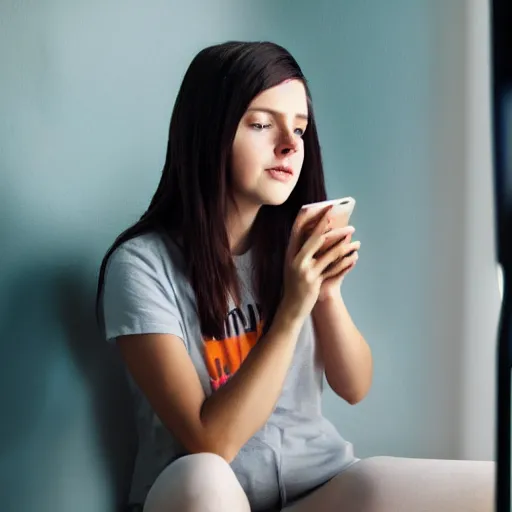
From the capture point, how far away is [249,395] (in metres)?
0.90

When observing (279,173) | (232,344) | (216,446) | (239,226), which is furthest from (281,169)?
(216,446)

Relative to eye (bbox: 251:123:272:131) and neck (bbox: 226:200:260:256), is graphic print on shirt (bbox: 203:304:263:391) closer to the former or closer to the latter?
neck (bbox: 226:200:260:256)

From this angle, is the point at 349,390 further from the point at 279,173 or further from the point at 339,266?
the point at 279,173

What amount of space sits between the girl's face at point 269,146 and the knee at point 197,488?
0.34 m

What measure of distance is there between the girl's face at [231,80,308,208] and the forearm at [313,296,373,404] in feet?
0.55

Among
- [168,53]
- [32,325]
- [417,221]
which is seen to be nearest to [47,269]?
[32,325]

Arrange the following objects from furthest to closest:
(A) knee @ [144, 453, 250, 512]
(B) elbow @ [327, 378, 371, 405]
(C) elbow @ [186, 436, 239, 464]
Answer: (B) elbow @ [327, 378, 371, 405], (C) elbow @ [186, 436, 239, 464], (A) knee @ [144, 453, 250, 512]

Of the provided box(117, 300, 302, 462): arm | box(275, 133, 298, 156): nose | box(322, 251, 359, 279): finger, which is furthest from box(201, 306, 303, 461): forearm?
box(275, 133, 298, 156): nose

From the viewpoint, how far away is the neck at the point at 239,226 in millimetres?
1050

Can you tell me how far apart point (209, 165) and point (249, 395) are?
11.1 inches

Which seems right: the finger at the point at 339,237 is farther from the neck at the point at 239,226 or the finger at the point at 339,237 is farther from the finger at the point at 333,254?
the neck at the point at 239,226

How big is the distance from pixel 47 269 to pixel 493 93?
2.56 ft

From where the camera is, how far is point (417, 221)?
1304 millimetres

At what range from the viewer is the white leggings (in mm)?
782
